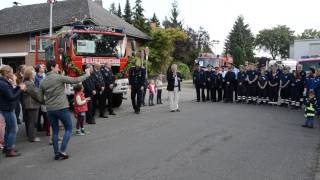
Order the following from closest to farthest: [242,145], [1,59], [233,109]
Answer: [242,145] < [233,109] < [1,59]

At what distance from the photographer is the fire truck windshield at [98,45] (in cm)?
1577

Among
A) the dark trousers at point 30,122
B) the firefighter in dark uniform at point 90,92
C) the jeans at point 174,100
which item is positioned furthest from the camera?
the jeans at point 174,100

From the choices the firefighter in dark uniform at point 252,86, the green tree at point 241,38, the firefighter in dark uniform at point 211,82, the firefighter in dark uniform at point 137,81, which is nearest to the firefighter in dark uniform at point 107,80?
the firefighter in dark uniform at point 137,81

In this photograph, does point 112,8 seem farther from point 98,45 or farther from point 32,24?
point 98,45

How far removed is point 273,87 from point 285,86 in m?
0.67

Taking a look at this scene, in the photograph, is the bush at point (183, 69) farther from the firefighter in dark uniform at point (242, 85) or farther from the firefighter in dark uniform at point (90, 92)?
the firefighter in dark uniform at point (90, 92)

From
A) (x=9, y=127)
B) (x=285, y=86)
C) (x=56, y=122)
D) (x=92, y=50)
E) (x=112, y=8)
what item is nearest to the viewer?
(x=56, y=122)

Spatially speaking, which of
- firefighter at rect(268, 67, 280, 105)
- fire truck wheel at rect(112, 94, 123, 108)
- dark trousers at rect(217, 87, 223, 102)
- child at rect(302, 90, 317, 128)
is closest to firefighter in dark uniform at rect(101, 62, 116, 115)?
fire truck wheel at rect(112, 94, 123, 108)

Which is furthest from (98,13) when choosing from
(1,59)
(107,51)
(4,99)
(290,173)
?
(290,173)

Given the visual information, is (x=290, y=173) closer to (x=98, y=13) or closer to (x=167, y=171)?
(x=167, y=171)

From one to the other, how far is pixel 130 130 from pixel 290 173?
17.2 feet

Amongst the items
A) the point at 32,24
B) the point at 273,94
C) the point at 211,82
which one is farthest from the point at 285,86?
the point at 32,24

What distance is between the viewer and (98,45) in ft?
53.2

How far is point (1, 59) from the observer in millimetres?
41250
